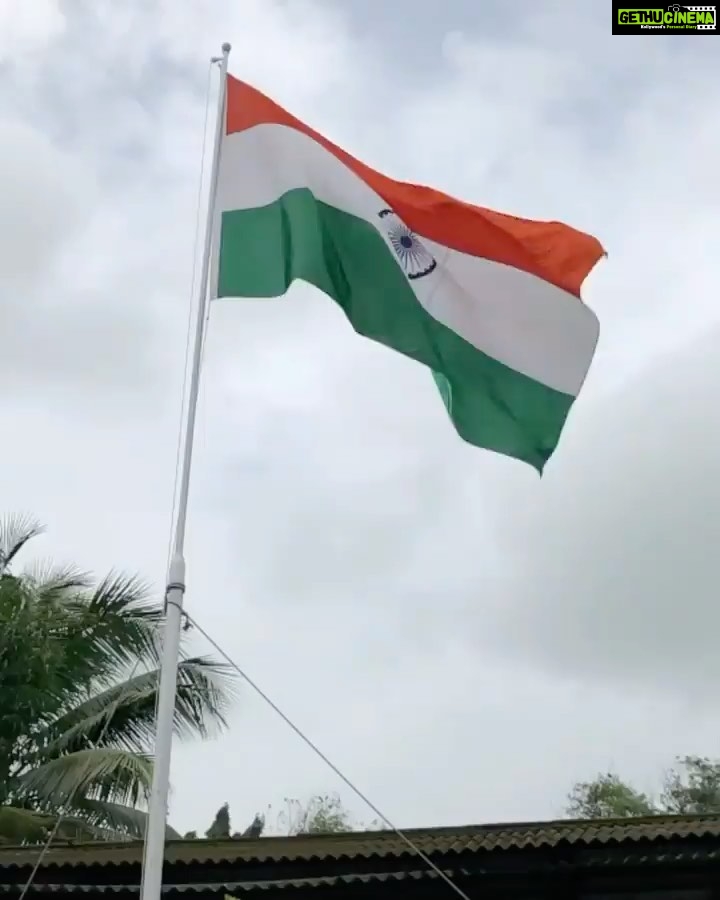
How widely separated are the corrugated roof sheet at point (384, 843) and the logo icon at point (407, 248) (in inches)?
153

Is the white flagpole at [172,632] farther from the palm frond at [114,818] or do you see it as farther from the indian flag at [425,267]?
the palm frond at [114,818]

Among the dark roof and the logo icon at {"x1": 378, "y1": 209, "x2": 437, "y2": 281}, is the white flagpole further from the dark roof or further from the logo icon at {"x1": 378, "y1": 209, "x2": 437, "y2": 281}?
the dark roof

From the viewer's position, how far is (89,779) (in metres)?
10.8

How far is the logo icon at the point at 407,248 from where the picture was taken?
739 cm

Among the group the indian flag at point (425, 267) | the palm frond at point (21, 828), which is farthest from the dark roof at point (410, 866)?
the indian flag at point (425, 267)

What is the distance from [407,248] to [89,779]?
20.0ft

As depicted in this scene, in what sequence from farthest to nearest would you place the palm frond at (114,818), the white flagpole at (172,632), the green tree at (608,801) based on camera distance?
the green tree at (608,801), the palm frond at (114,818), the white flagpole at (172,632)

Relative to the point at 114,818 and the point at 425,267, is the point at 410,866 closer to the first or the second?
the point at 425,267

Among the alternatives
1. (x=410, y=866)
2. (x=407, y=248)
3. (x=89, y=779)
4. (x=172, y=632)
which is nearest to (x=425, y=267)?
(x=407, y=248)

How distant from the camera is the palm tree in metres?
11.0

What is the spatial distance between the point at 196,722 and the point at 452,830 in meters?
4.76

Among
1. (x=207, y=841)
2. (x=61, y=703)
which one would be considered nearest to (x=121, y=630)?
(x=61, y=703)

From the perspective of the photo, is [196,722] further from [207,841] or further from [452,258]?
[452,258]

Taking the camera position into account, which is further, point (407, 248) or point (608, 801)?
point (608, 801)
